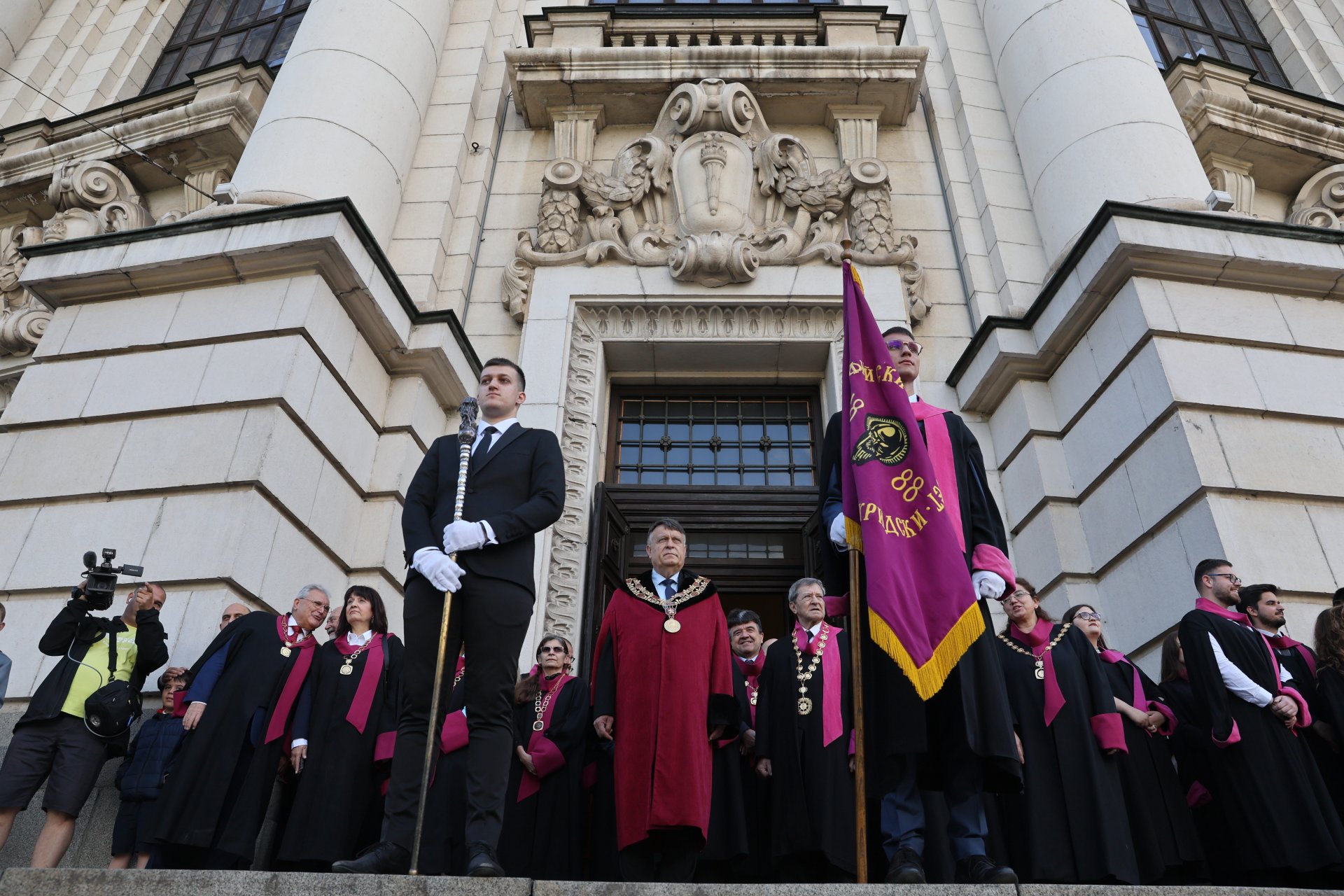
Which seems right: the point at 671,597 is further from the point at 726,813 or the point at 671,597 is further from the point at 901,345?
the point at 901,345

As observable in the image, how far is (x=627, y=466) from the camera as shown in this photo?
10375 millimetres

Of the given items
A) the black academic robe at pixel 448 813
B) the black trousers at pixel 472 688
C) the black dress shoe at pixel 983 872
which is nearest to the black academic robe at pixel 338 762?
the black academic robe at pixel 448 813

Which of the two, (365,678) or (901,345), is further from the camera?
(365,678)

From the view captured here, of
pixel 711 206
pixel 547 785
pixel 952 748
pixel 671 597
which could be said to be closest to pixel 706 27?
pixel 711 206

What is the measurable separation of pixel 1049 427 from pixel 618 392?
4551mm

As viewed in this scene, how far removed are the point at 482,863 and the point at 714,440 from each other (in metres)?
7.06

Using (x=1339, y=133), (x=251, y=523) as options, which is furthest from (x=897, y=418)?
(x=1339, y=133)

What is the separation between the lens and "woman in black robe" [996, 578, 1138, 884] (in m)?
5.11

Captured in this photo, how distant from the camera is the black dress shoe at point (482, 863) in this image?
3740 mm

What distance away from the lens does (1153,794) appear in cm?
546

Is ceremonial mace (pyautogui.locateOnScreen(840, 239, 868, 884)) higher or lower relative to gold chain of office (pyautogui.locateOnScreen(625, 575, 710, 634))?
lower

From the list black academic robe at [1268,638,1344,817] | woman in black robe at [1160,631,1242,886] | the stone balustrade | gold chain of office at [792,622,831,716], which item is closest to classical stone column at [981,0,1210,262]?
the stone balustrade

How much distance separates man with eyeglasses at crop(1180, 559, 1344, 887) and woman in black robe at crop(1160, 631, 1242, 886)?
89mm

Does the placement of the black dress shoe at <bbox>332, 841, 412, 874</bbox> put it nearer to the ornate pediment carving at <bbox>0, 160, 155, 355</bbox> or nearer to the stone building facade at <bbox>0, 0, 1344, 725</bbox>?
the stone building facade at <bbox>0, 0, 1344, 725</bbox>
